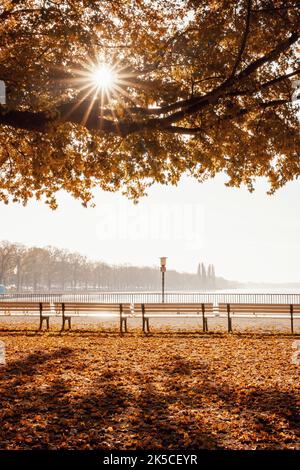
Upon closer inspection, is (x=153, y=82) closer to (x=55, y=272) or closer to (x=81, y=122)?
(x=81, y=122)

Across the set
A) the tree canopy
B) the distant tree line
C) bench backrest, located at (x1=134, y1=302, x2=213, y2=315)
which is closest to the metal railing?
bench backrest, located at (x1=134, y1=302, x2=213, y2=315)

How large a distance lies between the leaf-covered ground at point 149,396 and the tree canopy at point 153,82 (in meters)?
4.74

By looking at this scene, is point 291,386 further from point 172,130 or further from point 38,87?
point 38,87

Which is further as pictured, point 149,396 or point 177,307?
point 177,307

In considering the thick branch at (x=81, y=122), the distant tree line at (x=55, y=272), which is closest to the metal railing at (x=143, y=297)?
the thick branch at (x=81, y=122)

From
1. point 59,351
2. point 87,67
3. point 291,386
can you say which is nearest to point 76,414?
point 291,386

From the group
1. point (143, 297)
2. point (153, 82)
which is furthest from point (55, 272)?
point (153, 82)

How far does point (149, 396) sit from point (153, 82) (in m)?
7.00

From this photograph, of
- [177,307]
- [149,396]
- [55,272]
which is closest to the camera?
[149,396]

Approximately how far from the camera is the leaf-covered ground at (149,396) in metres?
4.29

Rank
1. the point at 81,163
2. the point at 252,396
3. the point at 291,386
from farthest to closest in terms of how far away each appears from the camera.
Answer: the point at 81,163 < the point at 291,386 < the point at 252,396

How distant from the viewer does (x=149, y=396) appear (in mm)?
5891

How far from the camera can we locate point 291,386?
636 centimetres
